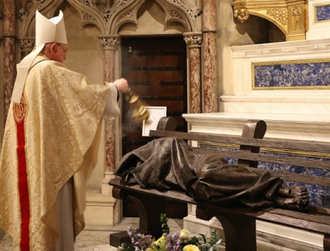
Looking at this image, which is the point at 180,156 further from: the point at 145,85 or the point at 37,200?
the point at 145,85

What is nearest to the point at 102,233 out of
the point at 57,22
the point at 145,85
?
the point at 145,85

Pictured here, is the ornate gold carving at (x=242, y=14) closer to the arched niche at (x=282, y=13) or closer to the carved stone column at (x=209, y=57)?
the arched niche at (x=282, y=13)

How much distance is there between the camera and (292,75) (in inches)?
195

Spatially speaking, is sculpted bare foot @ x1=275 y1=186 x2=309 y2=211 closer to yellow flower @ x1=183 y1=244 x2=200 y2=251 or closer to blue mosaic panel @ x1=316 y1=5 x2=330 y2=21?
yellow flower @ x1=183 y1=244 x2=200 y2=251

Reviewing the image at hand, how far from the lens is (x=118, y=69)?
5.96 metres

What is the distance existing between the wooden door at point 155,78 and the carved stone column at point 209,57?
1.66 ft

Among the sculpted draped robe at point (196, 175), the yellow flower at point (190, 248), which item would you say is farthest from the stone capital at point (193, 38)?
the yellow flower at point (190, 248)

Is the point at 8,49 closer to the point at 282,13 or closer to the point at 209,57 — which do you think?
the point at 209,57

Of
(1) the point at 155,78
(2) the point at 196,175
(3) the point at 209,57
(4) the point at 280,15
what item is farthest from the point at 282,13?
(2) the point at 196,175

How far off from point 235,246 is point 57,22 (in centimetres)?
174

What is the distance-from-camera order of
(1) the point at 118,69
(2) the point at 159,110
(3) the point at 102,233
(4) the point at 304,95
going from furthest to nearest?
(1) the point at 118,69 < (3) the point at 102,233 < (4) the point at 304,95 < (2) the point at 159,110

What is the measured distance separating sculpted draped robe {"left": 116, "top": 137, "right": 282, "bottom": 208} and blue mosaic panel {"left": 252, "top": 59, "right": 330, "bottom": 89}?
70.0 inches

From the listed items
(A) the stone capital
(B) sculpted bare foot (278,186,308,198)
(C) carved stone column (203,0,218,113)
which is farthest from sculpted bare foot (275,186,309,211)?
(A) the stone capital

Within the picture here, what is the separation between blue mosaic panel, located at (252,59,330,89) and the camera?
472cm
